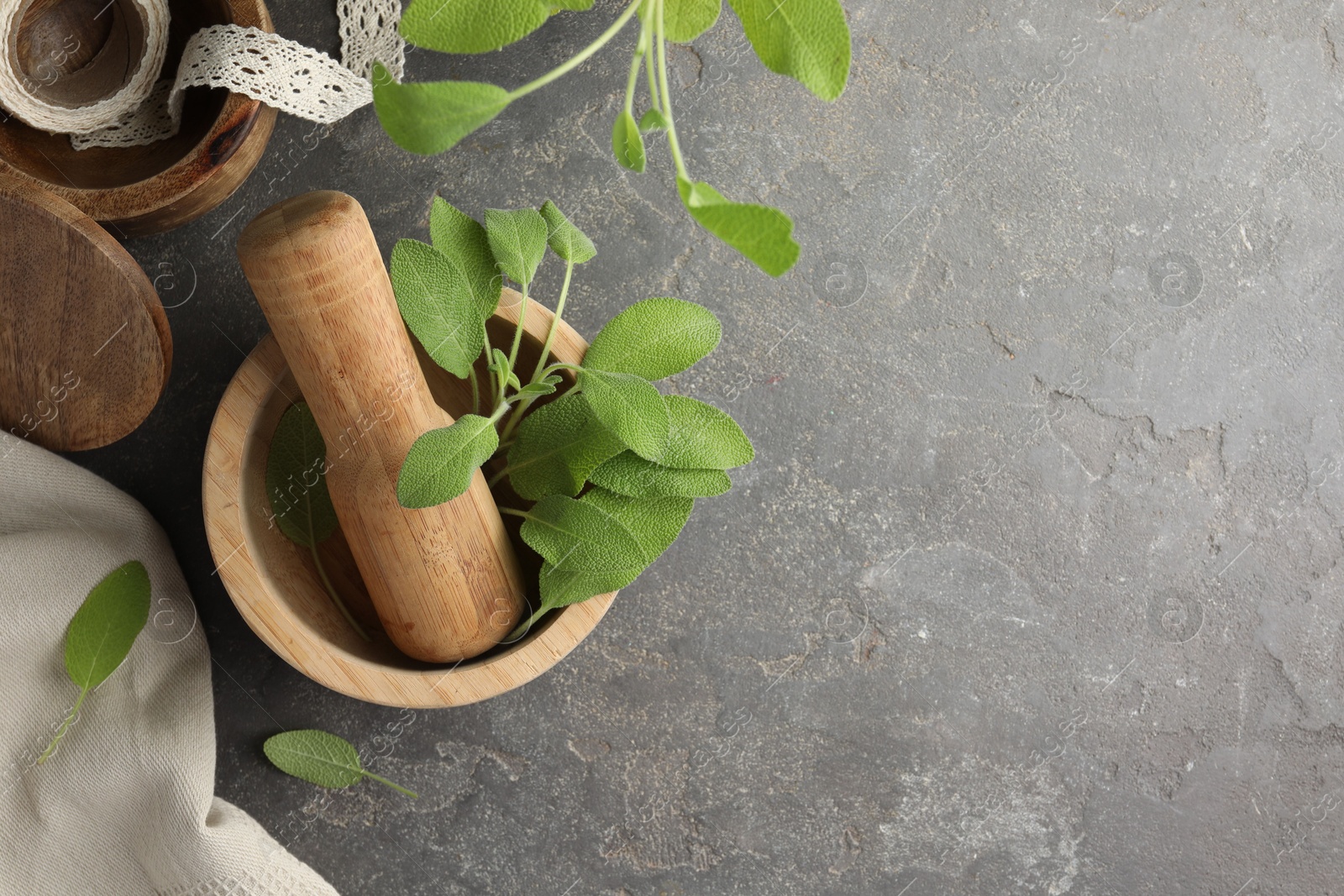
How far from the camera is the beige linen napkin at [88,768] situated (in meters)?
0.83

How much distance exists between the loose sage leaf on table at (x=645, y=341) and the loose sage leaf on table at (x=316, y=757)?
0.50 m

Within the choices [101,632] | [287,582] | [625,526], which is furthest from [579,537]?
[101,632]

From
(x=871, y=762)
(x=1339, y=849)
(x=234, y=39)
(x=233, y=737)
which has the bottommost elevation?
(x=1339, y=849)

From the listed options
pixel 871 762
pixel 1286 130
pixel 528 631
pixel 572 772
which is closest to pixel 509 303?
pixel 528 631

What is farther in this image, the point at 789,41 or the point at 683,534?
the point at 683,534

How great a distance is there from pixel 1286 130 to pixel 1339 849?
795mm

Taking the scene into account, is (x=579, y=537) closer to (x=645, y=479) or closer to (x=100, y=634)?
(x=645, y=479)

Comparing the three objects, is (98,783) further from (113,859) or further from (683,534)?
(683,534)

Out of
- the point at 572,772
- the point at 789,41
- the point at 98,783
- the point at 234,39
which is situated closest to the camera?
the point at 789,41

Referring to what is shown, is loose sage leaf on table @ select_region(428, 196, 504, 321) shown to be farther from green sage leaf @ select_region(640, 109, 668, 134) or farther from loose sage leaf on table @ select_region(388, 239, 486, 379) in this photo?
green sage leaf @ select_region(640, 109, 668, 134)

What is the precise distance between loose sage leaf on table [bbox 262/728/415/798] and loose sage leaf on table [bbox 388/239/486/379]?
0.47 meters

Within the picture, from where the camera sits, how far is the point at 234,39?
725mm

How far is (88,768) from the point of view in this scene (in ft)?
2.78

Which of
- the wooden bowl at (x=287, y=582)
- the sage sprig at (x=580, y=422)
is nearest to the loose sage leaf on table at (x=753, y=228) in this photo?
the sage sprig at (x=580, y=422)
